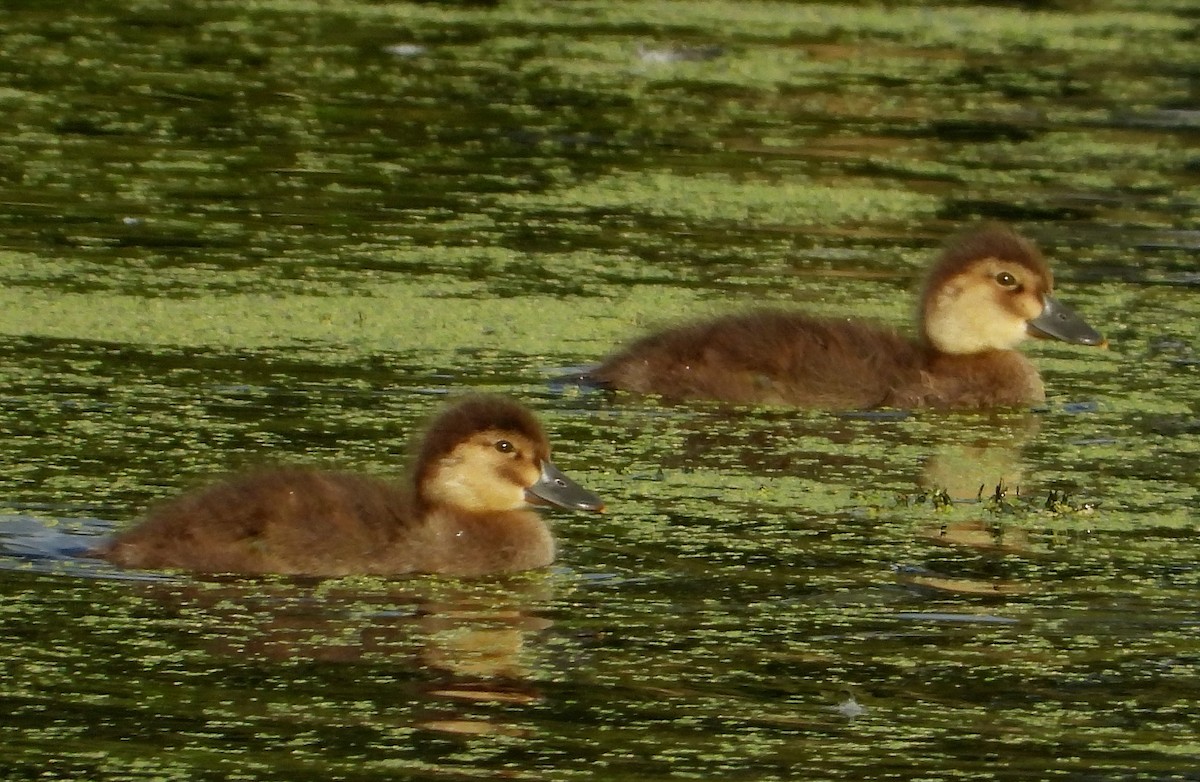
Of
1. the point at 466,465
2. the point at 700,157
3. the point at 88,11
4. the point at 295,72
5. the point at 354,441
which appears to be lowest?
the point at 466,465

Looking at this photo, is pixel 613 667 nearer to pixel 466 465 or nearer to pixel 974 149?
pixel 466 465

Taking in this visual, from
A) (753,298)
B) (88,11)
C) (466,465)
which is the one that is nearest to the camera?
(466,465)

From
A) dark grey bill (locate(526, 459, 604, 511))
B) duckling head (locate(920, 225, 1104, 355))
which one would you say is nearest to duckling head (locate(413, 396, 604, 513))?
dark grey bill (locate(526, 459, 604, 511))

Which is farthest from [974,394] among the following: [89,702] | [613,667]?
[89,702]

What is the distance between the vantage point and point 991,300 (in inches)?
390

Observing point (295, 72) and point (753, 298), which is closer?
point (753, 298)

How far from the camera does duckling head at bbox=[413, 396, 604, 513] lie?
7273mm

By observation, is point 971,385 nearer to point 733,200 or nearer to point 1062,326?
point 1062,326

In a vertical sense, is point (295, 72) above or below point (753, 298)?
above

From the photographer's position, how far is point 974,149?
545 inches

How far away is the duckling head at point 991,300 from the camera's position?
9.85m

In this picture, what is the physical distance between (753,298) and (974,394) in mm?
1330

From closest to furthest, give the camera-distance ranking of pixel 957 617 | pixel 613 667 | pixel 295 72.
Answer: pixel 613 667 < pixel 957 617 < pixel 295 72

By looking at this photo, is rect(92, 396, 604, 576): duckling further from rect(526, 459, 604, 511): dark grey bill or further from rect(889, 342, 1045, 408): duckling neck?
rect(889, 342, 1045, 408): duckling neck
